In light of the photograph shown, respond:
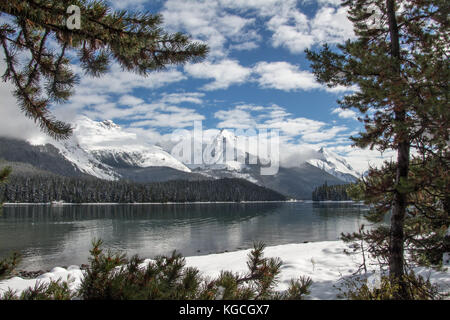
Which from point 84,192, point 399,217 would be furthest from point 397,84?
point 84,192

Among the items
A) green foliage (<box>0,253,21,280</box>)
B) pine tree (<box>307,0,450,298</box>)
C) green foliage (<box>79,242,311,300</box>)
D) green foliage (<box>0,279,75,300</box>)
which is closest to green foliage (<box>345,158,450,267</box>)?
pine tree (<box>307,0,450,298</box>)

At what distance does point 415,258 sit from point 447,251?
87 cm

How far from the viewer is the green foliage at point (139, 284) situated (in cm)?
240

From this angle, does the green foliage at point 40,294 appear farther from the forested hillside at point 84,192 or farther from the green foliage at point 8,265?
the forested hillside at point 84,192

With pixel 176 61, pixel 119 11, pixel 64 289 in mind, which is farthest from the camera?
pixel 176 61

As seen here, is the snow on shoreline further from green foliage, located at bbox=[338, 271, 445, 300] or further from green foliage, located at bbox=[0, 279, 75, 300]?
green foliage, located at bbox=[0, 279, 75, 300]

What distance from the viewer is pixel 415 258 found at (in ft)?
26.8

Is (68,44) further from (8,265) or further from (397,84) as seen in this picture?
(397,84)

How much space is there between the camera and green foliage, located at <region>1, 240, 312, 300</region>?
2398 millimetres

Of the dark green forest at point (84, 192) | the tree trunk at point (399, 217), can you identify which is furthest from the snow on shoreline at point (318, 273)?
the dark green forest at point (84, 192)

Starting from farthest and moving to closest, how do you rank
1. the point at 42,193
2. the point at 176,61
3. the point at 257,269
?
the point at 42,193 → the point at 257,269 → the point at 176,61

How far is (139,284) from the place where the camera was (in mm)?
2771

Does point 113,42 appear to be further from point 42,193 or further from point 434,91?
point 42,193
